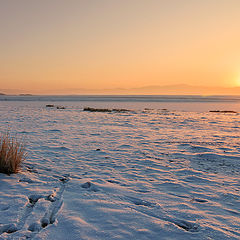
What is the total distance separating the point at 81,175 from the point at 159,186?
1.92m

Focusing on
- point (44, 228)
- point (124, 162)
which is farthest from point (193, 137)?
point (44, 228)

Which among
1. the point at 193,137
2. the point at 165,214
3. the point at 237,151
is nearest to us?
the point at 165,214

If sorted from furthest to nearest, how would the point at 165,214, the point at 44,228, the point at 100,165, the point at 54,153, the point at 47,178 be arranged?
1. the point at 54,153
2. the point at 100,165
3. the point at 47,178
4. the point at 165,214
5. the point at 44,228

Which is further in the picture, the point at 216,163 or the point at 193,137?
the point at 193,137

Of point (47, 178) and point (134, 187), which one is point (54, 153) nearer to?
point (47, 178)

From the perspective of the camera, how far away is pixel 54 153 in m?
7.27

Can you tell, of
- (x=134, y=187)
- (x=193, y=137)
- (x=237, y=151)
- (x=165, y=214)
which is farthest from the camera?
(x=193, y=137)

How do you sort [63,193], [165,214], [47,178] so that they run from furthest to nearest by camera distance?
[47,178], [63,193], [165,214]

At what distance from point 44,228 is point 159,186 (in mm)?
2581

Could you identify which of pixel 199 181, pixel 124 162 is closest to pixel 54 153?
pixel 124 162

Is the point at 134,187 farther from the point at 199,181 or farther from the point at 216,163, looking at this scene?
the point at 216,163

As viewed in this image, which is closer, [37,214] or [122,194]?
[37,214]

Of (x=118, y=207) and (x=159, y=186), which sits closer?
(x=118, y=207)

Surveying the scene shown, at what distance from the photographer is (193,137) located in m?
10.5
